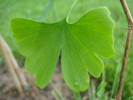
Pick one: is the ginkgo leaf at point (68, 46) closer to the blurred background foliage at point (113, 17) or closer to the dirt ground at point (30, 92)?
the blurred background foliage at point (113, 17)

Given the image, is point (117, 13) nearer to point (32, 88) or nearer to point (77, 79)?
point (32, 88)

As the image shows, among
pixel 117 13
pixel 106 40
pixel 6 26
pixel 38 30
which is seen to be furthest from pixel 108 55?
pixel 117 13

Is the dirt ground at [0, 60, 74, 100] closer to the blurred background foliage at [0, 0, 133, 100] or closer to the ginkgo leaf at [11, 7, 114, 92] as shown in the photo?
the blurred background foliage at [0, 0, 133, 100]

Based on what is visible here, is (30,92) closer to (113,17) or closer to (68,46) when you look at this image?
(68,46)

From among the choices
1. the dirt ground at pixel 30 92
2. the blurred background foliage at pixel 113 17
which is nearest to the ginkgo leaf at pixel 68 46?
the blurred background foliage at pixel 113 17

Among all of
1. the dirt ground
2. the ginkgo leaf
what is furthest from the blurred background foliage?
the ginkgo leaf

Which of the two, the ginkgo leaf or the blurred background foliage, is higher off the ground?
the ginkgo leaf

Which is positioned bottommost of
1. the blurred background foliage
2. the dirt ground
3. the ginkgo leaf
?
the dirt ground

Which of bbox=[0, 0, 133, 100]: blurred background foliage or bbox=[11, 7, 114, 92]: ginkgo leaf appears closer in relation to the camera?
bbox=[11, 7, 114, 92]: ginkgo leaf
